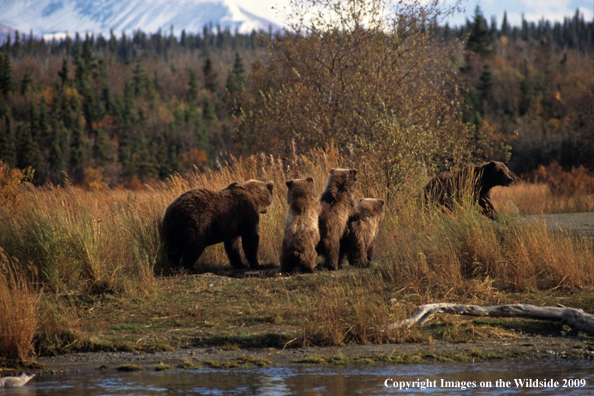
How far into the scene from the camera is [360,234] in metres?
10.2

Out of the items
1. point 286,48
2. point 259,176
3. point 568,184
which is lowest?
point 568,184

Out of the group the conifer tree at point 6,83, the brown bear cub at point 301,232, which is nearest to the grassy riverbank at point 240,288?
the brown bear cub at point 301,232

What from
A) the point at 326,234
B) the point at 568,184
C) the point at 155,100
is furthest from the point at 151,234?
the point at 155,100

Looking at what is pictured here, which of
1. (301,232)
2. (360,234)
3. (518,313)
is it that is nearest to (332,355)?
(518,313)

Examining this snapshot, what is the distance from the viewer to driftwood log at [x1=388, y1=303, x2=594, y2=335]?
7.08 m

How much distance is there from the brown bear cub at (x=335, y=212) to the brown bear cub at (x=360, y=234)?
0.47ft

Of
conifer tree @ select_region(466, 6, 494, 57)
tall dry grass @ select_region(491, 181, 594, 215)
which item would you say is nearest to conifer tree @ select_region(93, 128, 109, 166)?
conifer tree @ select_region(466, 6, 494, 57)

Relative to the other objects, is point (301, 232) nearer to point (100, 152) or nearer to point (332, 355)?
point (332, 355)

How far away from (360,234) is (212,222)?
7.42 ft

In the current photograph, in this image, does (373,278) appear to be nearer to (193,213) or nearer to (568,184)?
(193,213)

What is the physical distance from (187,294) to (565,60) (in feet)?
365

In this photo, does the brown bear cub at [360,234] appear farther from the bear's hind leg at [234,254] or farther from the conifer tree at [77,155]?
the conifer tree at [77,155]

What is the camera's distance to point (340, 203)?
10.0 metres

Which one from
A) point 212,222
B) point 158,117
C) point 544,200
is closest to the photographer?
point 212,222
